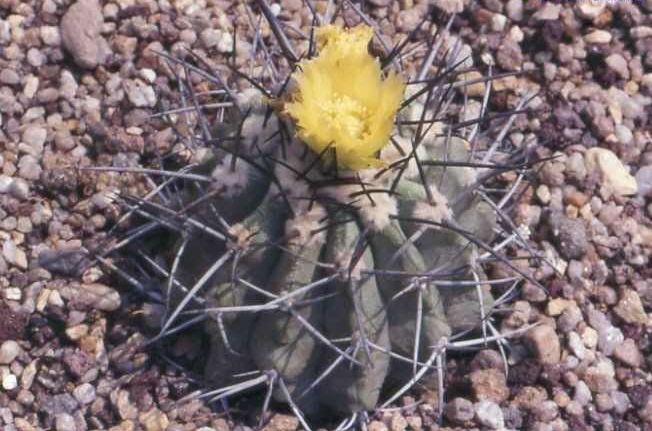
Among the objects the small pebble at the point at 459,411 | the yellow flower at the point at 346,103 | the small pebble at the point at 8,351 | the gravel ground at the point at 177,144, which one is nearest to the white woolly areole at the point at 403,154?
the yellow flower at the point at 346,103

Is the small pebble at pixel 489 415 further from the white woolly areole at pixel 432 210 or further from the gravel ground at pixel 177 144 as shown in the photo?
the white woolly areole at pixel 432 210

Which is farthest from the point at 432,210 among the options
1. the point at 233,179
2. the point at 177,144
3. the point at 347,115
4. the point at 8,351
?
the point at 8,351

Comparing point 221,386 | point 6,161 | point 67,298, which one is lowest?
point 221,386

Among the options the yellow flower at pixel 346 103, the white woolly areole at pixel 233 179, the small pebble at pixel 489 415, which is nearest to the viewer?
the yellow flower at pixel 346 103

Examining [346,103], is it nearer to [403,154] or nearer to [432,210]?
[403,154]

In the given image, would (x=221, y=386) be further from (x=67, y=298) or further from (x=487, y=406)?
(x=487, y=406)

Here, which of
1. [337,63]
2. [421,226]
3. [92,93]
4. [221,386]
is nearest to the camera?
[337,63]

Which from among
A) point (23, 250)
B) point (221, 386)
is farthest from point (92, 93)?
point (221, 386)
